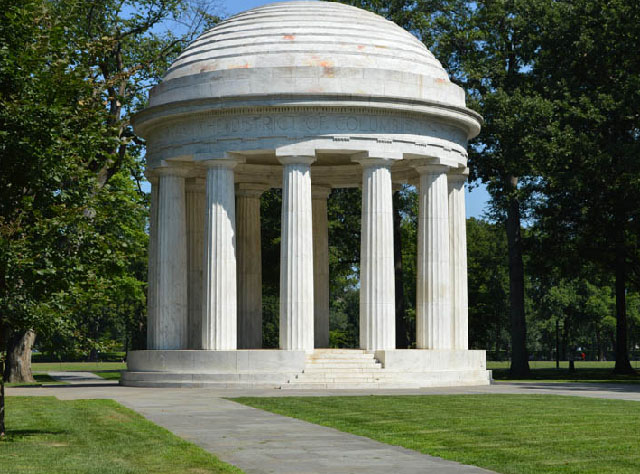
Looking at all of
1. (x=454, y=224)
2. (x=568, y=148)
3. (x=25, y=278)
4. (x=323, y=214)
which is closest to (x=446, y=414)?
(x=25, y=278)

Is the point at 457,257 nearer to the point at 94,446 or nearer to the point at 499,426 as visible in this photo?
the point at 499,426

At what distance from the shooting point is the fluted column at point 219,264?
57.3 m

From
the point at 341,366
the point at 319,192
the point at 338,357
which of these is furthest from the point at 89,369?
the point at 341,366

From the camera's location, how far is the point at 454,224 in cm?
6369

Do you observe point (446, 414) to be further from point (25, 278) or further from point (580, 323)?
point (580, 323)

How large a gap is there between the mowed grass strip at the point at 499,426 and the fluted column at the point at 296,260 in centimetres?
1236

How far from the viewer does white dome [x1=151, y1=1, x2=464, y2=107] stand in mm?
56656

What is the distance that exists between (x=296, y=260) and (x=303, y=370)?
6319 mm

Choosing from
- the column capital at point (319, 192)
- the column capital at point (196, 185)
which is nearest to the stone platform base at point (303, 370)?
the column capital at point (196, 185)

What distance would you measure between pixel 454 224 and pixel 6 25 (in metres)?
41.0

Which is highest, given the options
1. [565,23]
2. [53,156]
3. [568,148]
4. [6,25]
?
[565,23]

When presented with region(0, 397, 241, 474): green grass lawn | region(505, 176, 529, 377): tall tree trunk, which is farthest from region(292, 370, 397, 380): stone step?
region(505, 176, 529, 377): tall tree trunk

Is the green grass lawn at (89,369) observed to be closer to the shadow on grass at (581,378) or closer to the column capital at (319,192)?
the column capital at (319,192)

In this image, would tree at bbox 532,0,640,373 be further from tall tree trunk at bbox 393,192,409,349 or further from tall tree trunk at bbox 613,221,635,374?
tall tree trunk at bbox 393,192,409,349
